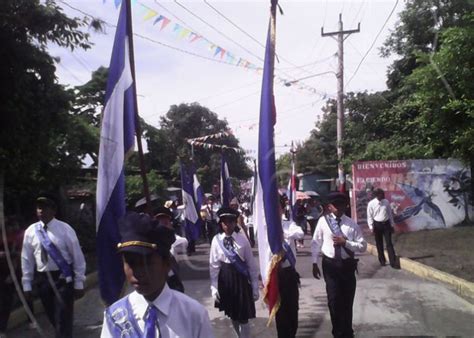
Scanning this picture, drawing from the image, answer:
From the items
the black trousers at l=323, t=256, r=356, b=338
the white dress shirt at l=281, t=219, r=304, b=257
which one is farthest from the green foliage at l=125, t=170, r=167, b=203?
the black trousers at l=323, t=256, r=356, b=338

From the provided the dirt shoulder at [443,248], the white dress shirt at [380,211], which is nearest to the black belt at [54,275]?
the dirt shoulder at [443,248]

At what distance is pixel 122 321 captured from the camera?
7.49ft

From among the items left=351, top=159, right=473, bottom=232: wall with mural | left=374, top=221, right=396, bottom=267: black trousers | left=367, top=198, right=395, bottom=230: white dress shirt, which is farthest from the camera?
left=351, top=159, right=473, bottom=232: wall with mural

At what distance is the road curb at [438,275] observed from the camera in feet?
29.0

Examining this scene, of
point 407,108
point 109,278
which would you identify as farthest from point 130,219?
point 407,108

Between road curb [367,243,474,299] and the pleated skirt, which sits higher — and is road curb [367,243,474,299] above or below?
below

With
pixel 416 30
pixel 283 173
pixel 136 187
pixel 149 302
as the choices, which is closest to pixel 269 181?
pixel 149 302

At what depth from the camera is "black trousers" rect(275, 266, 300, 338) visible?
227 inches

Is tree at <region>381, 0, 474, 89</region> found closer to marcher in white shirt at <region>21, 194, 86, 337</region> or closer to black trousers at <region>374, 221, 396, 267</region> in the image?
black trousers at <region>374, 221, 396, 267</region>

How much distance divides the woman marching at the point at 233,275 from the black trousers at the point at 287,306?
0.31 metres

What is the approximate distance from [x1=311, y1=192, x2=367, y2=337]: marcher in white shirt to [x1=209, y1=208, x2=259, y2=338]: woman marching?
84cm

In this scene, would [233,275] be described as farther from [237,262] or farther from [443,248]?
[443,248]

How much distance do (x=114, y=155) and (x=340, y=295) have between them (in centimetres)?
336

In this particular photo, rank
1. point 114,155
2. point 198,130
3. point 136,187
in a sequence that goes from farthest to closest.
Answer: point 198,130, point 136,187, point 114,155
